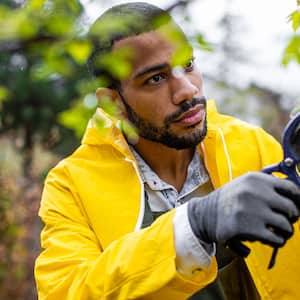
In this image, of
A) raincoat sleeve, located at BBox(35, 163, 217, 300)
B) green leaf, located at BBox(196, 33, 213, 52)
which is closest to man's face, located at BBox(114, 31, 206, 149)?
raincoat sleeve, located at BBox(35, 163, 217, 300)

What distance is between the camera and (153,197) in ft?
7.50

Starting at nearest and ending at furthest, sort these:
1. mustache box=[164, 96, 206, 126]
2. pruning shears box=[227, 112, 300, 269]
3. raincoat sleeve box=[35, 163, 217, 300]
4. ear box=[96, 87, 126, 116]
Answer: pruning shears box=[227, 112, 300, 269], raincoat sleeve box=[35, 163, 217, 300], mustache box=[164, 96, 206, 126], ear box=[96, 87, 126, 116]

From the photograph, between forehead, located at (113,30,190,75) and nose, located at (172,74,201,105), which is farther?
forehead, located at (113,30,190,75)

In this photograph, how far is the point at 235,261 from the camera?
2.24 m

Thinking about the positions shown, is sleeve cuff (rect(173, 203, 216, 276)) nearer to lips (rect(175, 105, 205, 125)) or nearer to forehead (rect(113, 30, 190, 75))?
lips (rect(175, 105, 205, 125))

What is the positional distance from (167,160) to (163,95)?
237mm

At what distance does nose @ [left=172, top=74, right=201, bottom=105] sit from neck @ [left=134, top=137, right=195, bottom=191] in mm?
224

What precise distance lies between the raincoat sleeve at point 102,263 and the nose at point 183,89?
44 cm

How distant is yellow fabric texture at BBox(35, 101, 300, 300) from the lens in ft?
5.89

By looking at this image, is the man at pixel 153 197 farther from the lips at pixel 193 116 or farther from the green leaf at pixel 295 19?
the green leaf at pixel 295 19

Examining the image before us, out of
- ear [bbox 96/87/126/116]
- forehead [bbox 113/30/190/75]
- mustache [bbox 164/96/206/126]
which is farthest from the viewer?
ear [bbox 96/87/126/116]

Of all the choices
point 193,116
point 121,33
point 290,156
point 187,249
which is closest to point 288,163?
point 290,156

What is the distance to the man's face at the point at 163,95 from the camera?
7.24ft

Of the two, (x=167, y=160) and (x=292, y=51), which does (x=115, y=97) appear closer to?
(x=167, y=160)
